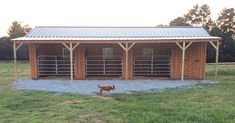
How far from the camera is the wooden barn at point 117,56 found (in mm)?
17922

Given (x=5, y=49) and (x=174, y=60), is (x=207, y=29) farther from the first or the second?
(x=174, y=60)

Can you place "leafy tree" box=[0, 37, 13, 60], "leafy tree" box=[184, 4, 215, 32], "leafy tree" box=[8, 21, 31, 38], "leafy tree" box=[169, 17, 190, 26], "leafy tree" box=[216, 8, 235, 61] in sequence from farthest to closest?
"leafy tree" box=[184, 4, 215, 32], "leafy tree" box=[169, 17, 190, 26], "leafy tree" box=[8, 21, 31, 38], "leafy tree" box=[0, 37, 13, 60], "leafy tree" box=[216, 8, 235, 61]

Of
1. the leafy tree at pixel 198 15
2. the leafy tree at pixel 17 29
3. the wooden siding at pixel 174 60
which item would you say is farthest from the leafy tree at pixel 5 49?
the leafy tree at pixel 198 15

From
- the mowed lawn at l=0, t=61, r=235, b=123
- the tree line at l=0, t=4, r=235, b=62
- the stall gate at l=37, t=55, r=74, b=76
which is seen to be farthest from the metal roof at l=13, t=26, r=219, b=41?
the tree line at l=0, t=4, r=235, b=62

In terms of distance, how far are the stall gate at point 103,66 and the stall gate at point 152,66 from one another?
1016 millimetres

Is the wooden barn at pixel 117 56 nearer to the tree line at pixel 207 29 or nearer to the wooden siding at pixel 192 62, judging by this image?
the wooden siding at pixel 192 62

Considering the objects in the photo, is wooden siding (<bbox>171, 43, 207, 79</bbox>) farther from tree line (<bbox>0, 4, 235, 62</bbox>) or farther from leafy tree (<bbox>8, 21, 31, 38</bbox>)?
leafy tree (<bbox>8, 21, 31, 38</bbox>)

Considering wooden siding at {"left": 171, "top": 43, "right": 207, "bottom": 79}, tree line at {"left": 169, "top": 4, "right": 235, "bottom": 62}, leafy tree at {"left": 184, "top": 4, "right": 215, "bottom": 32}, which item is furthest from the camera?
leafy tree at {"left": 184, "top": 4, "right": 215, "bottom": 32}

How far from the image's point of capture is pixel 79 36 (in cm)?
1805

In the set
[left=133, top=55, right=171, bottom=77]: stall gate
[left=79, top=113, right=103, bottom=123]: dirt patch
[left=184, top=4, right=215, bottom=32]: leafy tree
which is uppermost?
[left=184, top=4, right=215, bottom=32]: leafy tree

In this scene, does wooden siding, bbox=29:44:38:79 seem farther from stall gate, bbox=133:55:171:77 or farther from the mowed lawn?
stall gate, bbox=133:55:171:77

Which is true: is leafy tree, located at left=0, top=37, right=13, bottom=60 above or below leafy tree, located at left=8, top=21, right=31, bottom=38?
below

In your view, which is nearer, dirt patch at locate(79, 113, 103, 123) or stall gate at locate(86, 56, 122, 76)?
dirt patch at locate(79, 113, 103, 123)

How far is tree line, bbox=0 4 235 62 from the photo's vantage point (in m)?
39.6
